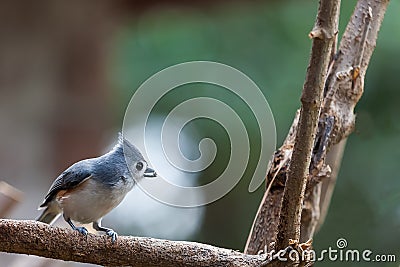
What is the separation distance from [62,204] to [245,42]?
45.2 inches

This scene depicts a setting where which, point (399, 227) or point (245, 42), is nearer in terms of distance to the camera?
point (399, 227)

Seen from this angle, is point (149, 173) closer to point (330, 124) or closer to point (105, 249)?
point (105, 249)

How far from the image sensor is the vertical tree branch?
0.39m

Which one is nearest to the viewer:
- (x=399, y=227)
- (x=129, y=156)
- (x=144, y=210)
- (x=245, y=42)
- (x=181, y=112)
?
(x=129, y=156)

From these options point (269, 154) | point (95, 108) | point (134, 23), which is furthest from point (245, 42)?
point (269, 154)

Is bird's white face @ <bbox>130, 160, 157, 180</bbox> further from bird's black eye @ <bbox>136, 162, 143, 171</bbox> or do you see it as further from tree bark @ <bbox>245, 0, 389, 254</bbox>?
tree bark @ <bbox>245, 0, 389, 254</bbox>

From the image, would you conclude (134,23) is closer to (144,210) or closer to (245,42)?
(245,42)

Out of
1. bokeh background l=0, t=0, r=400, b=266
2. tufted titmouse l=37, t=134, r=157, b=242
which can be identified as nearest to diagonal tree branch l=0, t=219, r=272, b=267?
tufted titmouse l=37, t=134, r=157, b=242

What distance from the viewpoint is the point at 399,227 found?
0.87 meters
